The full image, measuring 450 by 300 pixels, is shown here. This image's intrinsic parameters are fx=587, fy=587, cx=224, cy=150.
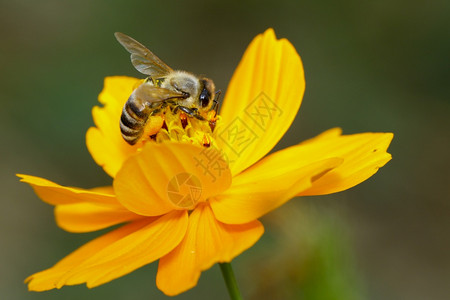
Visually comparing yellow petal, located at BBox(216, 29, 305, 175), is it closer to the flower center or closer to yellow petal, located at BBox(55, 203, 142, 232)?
the flower center

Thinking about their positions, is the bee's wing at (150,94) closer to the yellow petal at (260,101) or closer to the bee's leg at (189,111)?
the bee's leg at (189,111)

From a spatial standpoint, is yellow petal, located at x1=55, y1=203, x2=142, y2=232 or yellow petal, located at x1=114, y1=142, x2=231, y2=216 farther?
yellow petal, located at x1=55, y1=203, x2=142, y2=232

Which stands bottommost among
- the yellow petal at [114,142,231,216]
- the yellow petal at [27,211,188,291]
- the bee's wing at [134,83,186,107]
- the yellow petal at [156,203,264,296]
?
the yellow petal at [156,203,264,296]

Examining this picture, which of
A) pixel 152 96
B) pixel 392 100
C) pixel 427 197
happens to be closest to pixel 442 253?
pixel 427 197

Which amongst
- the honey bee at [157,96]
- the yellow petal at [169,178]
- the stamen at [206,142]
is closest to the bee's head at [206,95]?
the honey bee at [157,96]

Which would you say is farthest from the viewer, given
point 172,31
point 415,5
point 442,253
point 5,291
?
point 172,31

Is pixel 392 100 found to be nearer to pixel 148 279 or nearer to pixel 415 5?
pixel 415 5

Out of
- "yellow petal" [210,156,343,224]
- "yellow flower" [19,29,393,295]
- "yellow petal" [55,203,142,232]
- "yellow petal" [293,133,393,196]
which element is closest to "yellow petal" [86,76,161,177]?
"yellow flower" [19,29,393,295]
